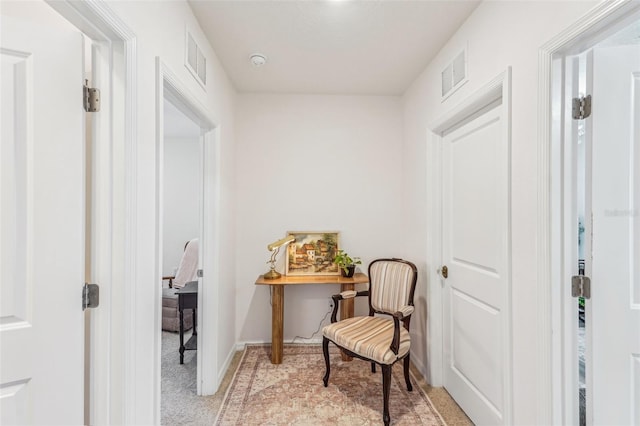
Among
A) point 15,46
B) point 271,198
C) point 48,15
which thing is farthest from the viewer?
point 271,198

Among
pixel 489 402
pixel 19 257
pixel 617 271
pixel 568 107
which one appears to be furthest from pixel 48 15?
pixel 489 402

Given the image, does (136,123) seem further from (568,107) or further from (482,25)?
(482,25)

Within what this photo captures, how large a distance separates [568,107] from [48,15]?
6.76ft

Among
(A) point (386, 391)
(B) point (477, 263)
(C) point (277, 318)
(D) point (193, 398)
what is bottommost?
(D) point (193, 398)

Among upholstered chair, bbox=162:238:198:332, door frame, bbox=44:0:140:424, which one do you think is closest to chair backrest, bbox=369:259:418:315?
door frame, bbox=44:0:140:424

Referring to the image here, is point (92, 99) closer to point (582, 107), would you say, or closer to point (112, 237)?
point (112, 237)

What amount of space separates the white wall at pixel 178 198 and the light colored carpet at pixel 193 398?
1.95m

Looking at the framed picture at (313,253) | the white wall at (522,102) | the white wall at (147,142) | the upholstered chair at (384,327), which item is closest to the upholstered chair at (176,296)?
the framed picture at (313,253)

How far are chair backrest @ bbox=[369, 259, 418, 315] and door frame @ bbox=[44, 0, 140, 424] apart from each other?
189cm

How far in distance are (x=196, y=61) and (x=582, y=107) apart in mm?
Answer: 2049

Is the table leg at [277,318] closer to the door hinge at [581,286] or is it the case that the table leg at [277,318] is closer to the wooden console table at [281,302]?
the wooden console table at [281,302]

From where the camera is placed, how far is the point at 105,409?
1.11 metres

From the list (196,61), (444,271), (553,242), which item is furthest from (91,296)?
(444,271)

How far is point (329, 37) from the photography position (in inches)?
79.0
